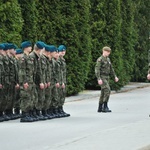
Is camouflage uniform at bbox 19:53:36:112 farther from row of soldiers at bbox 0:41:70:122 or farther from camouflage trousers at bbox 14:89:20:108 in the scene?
camouflage trousers at bbox 14:89:20:108

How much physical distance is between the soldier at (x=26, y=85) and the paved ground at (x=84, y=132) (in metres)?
0.30

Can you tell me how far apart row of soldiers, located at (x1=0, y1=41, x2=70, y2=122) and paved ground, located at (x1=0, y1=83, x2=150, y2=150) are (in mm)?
476

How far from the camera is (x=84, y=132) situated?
49.9 feet

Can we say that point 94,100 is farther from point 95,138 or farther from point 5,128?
point 95,138

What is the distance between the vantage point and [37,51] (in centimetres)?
1823

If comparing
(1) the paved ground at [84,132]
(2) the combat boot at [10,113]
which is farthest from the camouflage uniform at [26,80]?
(2) the combat boot at [10,113]

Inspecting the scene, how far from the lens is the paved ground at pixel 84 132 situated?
41.5 ft

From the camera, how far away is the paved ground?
41.5 ft

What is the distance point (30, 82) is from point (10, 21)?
6695mm

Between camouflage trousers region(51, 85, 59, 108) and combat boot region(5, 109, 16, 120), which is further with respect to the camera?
camouflage trousers region(51, 85, 59, 108)

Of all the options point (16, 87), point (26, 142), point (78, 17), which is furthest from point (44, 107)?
point (78, 17)

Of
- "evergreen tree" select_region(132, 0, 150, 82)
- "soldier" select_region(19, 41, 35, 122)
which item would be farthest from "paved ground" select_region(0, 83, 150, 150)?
"evergreen tree" select_region(132, 0, 150, 82)

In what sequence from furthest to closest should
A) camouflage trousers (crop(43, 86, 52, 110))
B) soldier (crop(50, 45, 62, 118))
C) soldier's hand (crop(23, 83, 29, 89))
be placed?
soldier (crop(50, 45, 62, 118))
camouflage trousers (crop(43, 86, 52, 110))
soldier's hand (crop(23, 83, 29, 89))

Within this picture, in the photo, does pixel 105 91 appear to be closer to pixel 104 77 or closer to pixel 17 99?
pixel 104 77
